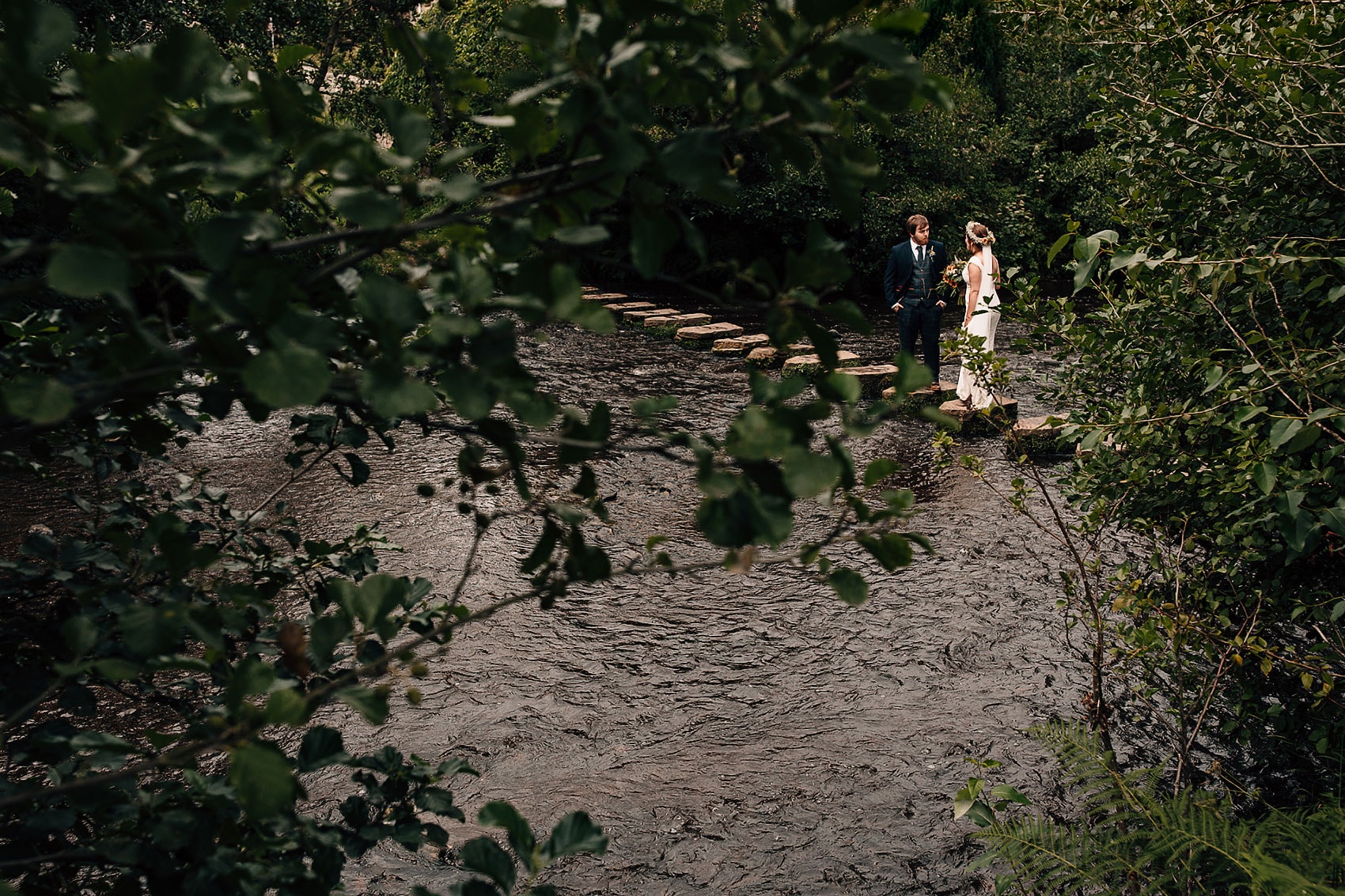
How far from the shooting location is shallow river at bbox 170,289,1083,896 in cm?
331

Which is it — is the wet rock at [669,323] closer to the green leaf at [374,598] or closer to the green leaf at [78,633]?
the green leaf at [374,598]

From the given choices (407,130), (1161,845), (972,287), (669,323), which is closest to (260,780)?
(407,130)

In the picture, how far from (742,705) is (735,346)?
25.7ft

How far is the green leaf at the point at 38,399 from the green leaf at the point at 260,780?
0.39 m

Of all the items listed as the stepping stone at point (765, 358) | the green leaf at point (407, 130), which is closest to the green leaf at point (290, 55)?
the green leaf at point (407, 130)

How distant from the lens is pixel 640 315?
45.9ft

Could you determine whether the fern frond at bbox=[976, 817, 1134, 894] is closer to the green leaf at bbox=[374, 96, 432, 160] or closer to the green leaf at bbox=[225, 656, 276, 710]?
the green leaf at bbox=[225, 656, 276, 710]

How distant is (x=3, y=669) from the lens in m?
1.80

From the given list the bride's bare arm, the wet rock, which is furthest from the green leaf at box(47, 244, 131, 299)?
the wet rock

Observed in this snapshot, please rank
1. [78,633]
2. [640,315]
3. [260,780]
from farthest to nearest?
1. [640,315]
2. [78,633]
3. [260,780]

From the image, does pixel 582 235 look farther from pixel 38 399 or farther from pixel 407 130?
pixel 38 399

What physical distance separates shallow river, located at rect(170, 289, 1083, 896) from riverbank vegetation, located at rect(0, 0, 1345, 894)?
342 mm

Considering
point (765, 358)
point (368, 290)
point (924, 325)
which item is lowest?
point (765, 358)

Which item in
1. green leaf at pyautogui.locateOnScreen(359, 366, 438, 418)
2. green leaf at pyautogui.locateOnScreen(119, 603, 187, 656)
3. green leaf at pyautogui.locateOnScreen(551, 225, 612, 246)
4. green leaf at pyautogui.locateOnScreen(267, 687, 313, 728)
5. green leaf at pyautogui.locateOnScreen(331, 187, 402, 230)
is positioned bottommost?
green leaf at pyautogui.locateOnScreen(267, 687, 313, 728)
